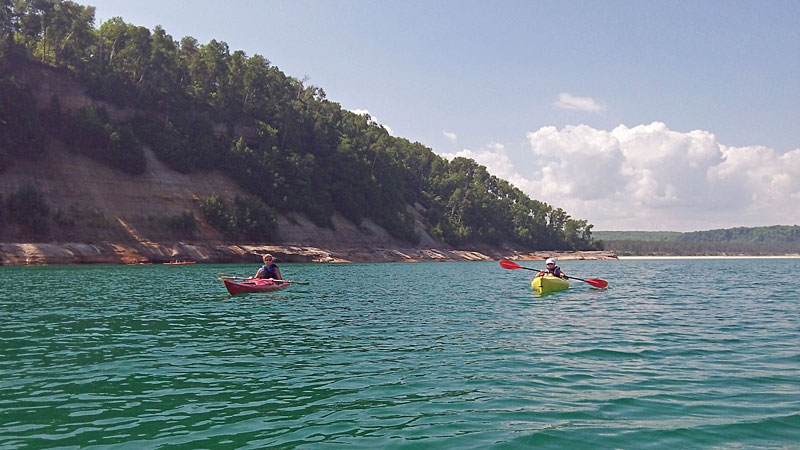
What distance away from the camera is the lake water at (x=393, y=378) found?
27.0 ft

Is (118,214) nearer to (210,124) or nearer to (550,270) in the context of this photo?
(210,124)

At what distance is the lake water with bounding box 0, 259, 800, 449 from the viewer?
8227 mm

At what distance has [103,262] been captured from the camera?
6081cm

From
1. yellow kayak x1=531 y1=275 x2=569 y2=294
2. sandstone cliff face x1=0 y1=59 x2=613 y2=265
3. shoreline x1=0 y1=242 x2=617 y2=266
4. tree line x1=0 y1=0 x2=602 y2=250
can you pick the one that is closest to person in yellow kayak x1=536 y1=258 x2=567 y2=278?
yellow kayak x1=531 y1=275 x2=569 y2=294

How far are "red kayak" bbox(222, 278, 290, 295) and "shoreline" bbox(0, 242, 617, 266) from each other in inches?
1484

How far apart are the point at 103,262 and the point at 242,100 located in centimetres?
5100

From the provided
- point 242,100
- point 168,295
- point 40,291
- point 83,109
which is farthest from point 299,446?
point 242,100

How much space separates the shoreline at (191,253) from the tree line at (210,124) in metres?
7.44

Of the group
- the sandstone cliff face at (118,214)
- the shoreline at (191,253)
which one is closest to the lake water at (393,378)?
the shoreline at (191,253)

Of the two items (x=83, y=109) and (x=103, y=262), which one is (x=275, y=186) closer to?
(x=83, y=109)

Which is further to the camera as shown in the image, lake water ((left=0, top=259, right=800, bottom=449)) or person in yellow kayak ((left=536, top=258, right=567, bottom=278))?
person in yellow kayak ((left=536, top=258, right=567, bottom=278))

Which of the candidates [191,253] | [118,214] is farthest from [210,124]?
[191,253]

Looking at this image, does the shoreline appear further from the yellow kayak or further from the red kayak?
the yellow kayak

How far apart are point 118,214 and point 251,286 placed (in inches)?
1887
